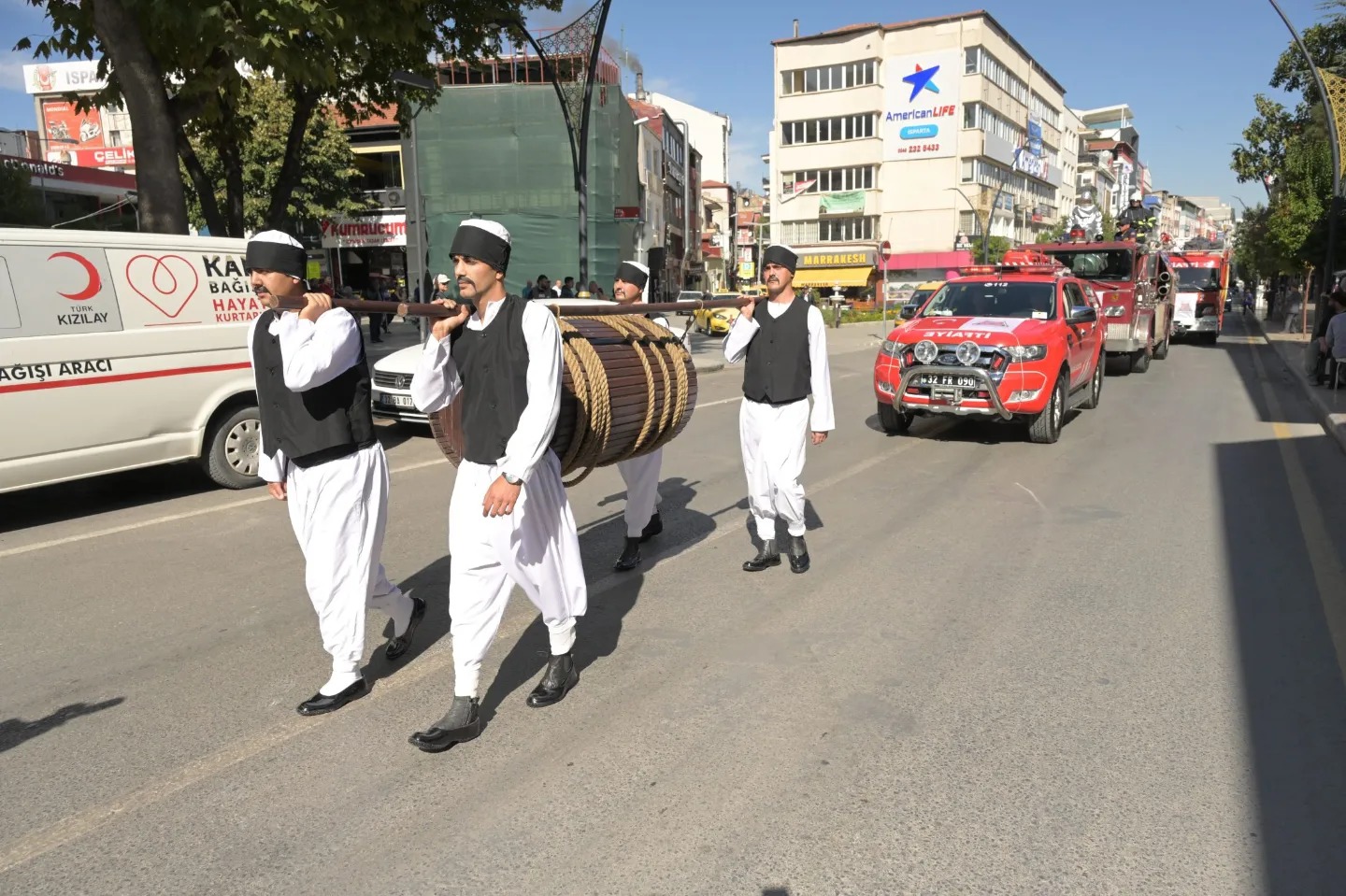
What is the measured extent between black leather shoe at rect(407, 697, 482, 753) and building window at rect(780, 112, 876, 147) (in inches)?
2419

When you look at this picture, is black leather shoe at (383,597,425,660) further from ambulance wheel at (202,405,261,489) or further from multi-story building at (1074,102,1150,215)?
multi-story building at (1074,102,1150,215)

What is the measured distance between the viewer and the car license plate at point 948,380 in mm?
9438

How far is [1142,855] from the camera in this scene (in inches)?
109

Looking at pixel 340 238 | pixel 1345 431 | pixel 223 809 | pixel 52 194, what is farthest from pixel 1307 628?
pixel 340 238

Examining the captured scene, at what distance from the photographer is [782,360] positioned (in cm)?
538

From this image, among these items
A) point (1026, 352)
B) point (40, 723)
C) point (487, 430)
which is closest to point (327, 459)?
point (487, 430)

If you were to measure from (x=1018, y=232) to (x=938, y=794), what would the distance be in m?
74.6

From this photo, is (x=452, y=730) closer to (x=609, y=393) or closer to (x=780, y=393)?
(x=609, y=393)

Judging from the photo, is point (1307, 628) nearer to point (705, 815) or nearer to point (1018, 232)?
point (705, 815)

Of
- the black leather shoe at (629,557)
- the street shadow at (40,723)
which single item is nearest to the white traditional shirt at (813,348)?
the black leather shoe at (629,557)

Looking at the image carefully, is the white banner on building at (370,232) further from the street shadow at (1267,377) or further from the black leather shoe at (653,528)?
the black leather shoe at (653,528)

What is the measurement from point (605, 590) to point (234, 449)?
4355mm

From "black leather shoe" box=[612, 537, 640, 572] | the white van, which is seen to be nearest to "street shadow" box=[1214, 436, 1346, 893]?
"black leather shoe" box=[612, 537, 640, 572]

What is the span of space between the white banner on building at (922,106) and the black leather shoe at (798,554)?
5855cm
